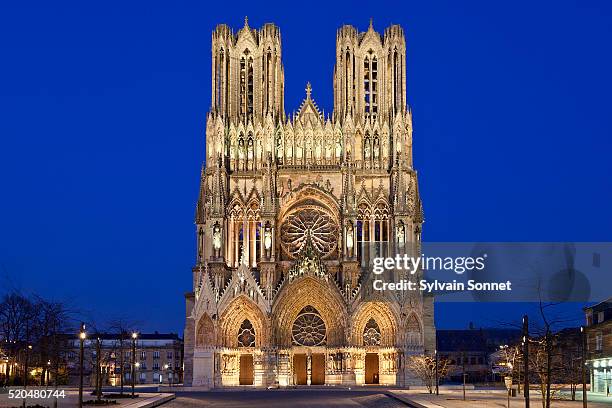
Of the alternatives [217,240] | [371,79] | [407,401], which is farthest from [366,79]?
[407,401]

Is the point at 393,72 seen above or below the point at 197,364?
above

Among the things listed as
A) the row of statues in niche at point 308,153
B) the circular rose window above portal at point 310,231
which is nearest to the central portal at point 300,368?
the circular rose window above portal at point 310,231

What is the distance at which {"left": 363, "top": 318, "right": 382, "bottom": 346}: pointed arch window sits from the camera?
8400 cm

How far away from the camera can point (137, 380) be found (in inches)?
5044

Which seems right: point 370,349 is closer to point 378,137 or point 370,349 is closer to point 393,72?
point 378,137

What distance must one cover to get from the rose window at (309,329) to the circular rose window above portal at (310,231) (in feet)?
18.0

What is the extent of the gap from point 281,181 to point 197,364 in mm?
17736

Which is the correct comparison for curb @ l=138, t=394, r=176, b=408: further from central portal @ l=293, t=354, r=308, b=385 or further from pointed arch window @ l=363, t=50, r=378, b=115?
pointed arch window @ l=363, t=50, r=378, b=115

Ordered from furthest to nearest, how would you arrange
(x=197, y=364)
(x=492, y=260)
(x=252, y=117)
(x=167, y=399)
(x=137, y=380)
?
(x=137, y=380), (x=252, y=117), (x=197, y=364), (x=492, y=260), (x=167, y=399)

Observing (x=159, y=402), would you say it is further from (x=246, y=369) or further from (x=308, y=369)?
(x=246, y=369)

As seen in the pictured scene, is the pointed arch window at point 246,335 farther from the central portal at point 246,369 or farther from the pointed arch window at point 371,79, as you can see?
the pointed arch window at point 371,79

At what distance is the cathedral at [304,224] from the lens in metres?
82.6

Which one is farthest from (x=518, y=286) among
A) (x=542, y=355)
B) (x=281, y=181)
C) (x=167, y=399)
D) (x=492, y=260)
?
(x=281, y=181)

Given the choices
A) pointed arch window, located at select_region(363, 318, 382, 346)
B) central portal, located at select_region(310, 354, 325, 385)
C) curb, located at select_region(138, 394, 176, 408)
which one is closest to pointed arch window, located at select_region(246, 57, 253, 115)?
pointed arch window, located at select_region(363, 318, 382, 346)
